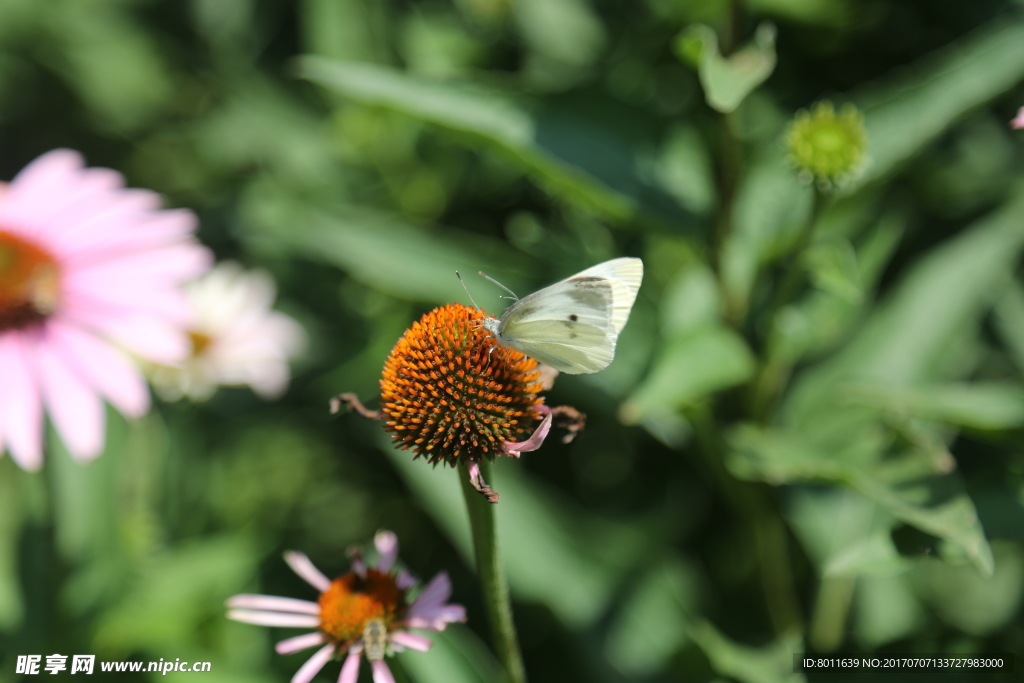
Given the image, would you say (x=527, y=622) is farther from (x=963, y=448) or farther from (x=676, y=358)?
(x=963, y=448)

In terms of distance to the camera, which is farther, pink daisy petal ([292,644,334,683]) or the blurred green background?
the blurred green background

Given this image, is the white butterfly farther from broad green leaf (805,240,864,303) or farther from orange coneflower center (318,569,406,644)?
broad green leaf (805,240,864,303)

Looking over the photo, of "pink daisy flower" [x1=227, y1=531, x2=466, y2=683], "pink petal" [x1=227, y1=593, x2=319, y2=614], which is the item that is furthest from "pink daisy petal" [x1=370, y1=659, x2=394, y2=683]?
"pink petal" [x1=227, y1=593, x2=319, y2=614]

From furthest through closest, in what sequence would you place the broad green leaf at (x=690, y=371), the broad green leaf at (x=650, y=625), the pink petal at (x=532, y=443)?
1. the broad green leaf at (x=650, y=625)
2. the broad green leaf at (x=690, y=371)
3. the pink petal at (x=532, y=443)

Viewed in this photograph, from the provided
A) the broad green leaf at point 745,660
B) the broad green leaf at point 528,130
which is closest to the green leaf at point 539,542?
the broad green leaf at point 745,660

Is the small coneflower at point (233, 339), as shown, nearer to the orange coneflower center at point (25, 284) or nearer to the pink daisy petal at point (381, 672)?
the orange coneflower center at point (25, 284)
